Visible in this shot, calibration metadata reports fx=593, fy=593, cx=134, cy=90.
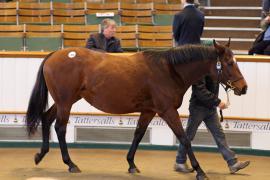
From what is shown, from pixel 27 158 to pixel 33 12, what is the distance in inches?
242

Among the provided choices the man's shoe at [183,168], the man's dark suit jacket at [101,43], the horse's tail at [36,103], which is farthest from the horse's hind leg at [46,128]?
the man's shoe at [183,168]

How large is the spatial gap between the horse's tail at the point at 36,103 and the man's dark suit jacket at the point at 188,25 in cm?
152

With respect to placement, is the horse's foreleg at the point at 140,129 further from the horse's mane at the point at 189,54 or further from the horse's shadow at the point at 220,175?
the horse's shadow at the point at 220,175

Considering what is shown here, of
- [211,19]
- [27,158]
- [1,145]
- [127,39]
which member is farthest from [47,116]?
[211,19]

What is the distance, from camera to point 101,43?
25.9 ft

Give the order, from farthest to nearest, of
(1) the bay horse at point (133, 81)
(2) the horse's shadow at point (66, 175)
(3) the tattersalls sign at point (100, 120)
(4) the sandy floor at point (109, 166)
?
(3) the tattersalls sign at point (100, 120) → (4) the sandy floor at point (109, 166) → (2) the horse's shadow at point (66, 175) → (1) the bay horse at point (133, 81)

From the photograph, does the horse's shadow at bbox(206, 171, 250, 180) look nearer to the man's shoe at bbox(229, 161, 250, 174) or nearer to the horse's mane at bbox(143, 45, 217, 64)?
the man's shoe at bbox(229, 161, 250, 174)

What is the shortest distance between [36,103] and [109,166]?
115 centimetres

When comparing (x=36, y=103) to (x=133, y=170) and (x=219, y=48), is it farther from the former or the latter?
(x=219, y=48)

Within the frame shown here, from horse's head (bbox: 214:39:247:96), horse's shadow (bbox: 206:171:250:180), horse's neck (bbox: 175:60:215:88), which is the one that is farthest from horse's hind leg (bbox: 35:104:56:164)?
horse's head (bbox: 214:39:247:96)

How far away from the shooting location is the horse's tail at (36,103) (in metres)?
6.87

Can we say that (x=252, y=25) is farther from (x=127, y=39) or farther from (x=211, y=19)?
(x=127, y=39)

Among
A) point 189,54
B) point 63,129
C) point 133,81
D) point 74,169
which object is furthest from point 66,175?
point 189,54

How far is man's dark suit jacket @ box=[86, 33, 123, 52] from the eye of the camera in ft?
25.7
